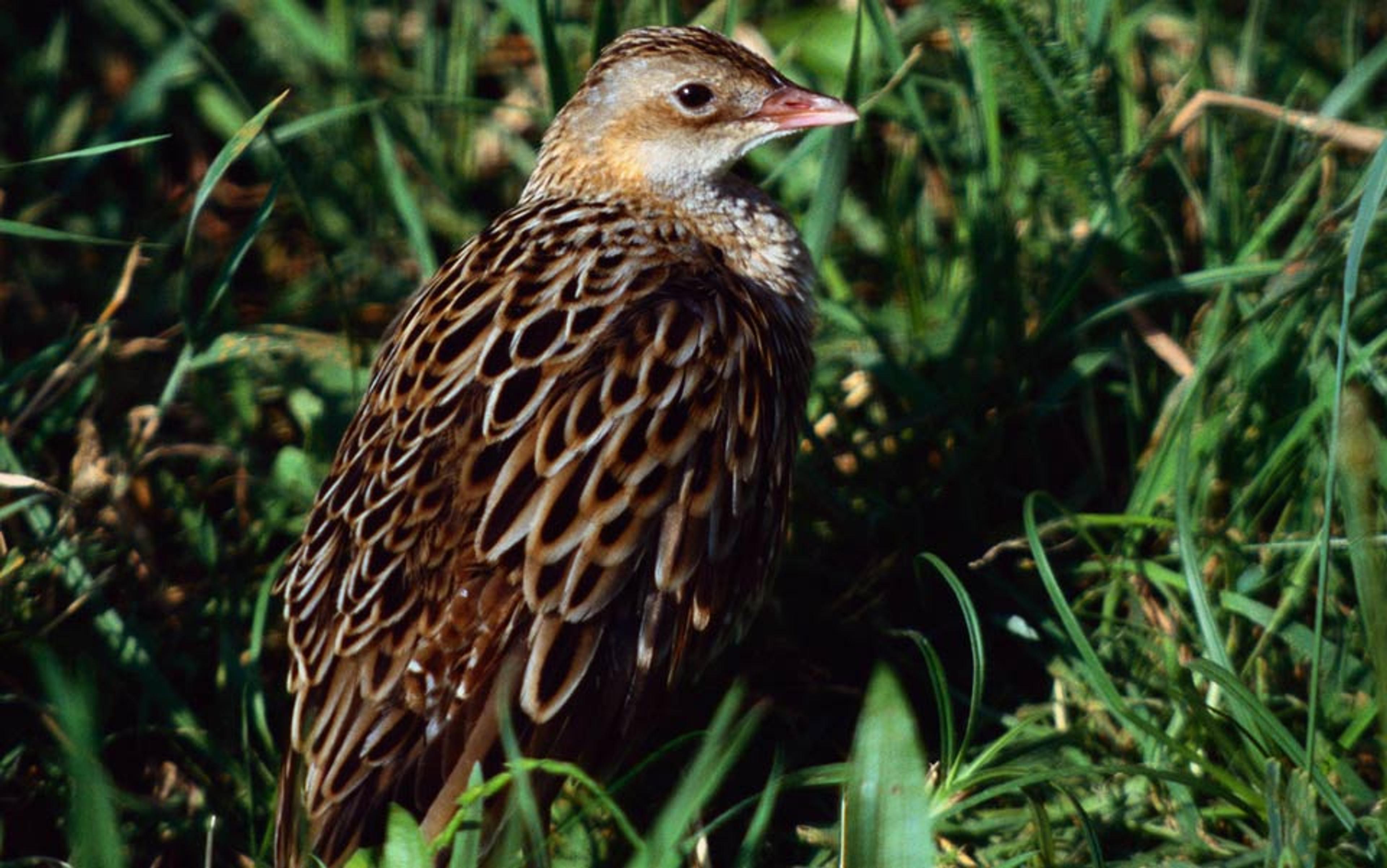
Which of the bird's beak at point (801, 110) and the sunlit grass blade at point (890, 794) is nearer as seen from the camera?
the sunlit grass blade at point (890, 794)

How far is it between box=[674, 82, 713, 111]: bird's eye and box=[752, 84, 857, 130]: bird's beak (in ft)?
0.31

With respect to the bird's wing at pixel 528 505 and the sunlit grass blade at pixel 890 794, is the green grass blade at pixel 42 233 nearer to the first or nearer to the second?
the bird's wing at pixel 528 505

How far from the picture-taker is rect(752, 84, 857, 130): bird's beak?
3604 mm

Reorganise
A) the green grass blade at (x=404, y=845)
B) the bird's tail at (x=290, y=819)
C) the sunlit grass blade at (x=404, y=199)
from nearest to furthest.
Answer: the green grass blade at (x=404, y=845) < the bird's tail at (x=290, y=819) < the sunlit grass blade at (x=404, y=199)

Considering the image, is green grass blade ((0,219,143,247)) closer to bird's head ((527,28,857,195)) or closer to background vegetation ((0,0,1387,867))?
background vegetation ((0,0,1387,867))

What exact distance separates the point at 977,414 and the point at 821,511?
1.32 ft

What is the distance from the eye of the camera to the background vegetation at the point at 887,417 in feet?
10.6

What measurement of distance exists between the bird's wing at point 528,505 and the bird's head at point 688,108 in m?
0.28

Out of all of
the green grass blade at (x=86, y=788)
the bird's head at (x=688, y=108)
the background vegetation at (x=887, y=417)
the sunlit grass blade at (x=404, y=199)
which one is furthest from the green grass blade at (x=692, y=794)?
the sunlit grass blade at (x=404, y=199)

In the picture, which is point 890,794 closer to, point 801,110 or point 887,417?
point 801,110

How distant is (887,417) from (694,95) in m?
0.89

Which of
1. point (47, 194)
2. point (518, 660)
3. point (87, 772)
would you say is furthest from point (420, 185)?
point (87, 772)

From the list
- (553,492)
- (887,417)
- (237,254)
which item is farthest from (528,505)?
(887,417)

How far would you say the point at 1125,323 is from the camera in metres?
4.12
